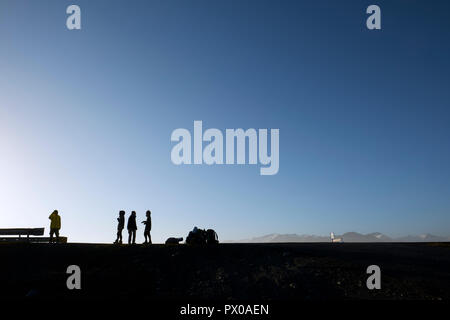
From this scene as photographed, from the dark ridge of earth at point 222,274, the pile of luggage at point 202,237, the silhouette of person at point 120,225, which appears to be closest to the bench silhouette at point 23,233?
the silhouette of person at point 120,225

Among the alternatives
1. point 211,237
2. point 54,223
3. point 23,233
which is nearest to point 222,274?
point 211,237

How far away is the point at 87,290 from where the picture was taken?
901 cm

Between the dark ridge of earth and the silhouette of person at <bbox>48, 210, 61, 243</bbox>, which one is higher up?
the silhouette of person at <bbox>48, 210, 61, 243</bbox>

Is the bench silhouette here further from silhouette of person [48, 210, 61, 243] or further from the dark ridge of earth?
the dark ridge of earth

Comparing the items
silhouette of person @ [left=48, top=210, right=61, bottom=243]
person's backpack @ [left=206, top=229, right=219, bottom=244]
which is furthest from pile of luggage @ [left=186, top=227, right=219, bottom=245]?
silhouette of person @ [left=48, top=210, right=61, bottom=243]

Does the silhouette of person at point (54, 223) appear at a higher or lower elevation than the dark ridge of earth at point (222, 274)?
higher

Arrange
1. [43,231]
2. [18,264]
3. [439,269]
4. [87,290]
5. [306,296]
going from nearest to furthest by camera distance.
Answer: [306,296] < [87,290] < [439,269] < [18,264] < [43,231]

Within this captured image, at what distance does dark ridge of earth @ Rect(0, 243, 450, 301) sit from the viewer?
8.45 meters

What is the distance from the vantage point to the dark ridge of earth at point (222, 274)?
845 cm

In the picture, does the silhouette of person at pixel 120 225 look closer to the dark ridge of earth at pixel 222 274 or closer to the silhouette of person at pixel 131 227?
the silhouette of person at pixel 131 227

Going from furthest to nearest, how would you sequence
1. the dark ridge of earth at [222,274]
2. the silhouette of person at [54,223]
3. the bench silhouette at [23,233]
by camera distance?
the bench silhouette at [23,233] → the silhouette of person at [54,223] → the dark ridge of earth at [222,274]

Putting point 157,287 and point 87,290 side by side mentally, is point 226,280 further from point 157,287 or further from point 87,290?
point 87,290
